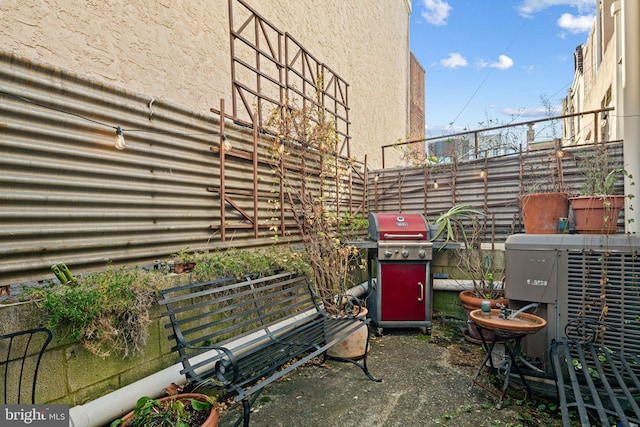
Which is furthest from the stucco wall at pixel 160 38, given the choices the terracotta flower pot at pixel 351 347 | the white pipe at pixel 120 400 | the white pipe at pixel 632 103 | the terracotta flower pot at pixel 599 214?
the white pipe at pixel 632 103

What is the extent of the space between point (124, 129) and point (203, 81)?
2453mm

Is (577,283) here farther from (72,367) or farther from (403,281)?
(72,367)

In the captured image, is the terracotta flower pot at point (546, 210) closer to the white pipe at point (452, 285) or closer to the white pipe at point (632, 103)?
the white pipe at point (632, 103)

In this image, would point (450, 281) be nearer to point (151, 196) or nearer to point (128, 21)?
point (151, 196)

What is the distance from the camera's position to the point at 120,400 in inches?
81.1

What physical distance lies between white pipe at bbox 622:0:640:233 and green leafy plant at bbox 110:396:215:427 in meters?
4.09

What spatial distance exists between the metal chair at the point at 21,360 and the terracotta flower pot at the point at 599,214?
4264mm

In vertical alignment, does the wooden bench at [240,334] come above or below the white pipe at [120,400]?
above

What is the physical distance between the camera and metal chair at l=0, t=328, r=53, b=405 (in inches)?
65.5

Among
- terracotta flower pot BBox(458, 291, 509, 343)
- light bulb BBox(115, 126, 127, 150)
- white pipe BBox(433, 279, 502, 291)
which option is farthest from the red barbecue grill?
light bulb BBox(115, 126, 127, 150)

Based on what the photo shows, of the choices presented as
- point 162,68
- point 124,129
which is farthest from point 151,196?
point 162,68

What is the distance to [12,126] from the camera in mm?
2053

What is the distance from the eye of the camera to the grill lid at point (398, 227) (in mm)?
4684

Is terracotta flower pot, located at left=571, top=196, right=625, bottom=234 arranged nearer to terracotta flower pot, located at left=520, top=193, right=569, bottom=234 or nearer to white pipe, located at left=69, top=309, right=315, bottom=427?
terracotta flower pot, located at left=520, top=193, right=569, bottom=234
